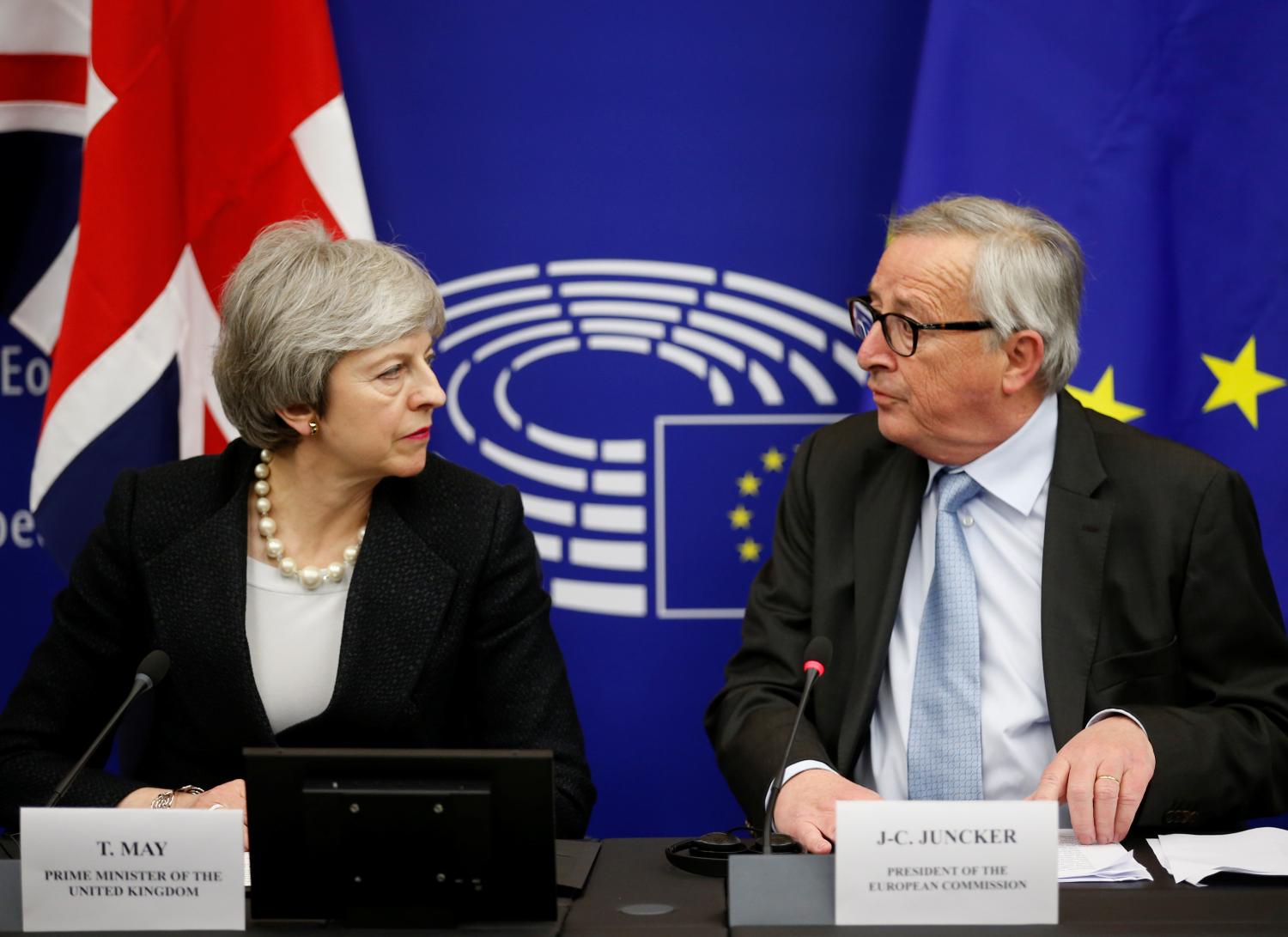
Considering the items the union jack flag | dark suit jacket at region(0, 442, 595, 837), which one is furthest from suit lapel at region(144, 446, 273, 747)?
the union jack flag

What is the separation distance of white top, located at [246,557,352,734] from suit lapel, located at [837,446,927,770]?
2.95 feet

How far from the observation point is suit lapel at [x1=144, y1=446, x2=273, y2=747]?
2314mm

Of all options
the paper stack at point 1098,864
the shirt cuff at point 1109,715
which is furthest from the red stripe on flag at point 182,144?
the paper stack at point 1098,864

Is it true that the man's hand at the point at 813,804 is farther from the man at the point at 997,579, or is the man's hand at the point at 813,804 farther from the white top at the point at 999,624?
the white top at the point at 999,624

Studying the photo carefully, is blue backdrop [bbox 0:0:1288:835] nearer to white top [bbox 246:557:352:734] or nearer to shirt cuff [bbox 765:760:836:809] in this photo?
white top [bbox 246:557:352:734]

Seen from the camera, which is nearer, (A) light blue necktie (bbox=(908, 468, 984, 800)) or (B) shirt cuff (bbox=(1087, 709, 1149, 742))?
(B) shirt cuff (bbox=(1087, 709, 1149, 742))

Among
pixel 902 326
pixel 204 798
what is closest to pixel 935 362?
pixel 902 326

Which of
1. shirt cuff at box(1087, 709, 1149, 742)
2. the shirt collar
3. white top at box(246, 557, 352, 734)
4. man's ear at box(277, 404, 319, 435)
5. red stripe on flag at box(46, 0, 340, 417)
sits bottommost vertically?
shirt cuff at box(1087, 709, 1149, 742)

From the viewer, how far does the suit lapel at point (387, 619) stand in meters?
2.33

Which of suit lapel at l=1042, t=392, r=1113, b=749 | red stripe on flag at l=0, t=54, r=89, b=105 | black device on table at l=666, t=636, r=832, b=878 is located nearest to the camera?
black device on table at l=666, t=636, r=832, b=878

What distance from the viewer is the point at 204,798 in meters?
2.12

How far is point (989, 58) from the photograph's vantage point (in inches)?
113

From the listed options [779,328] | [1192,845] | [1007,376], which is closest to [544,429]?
[779,328]

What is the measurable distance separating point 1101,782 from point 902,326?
0.85 m
